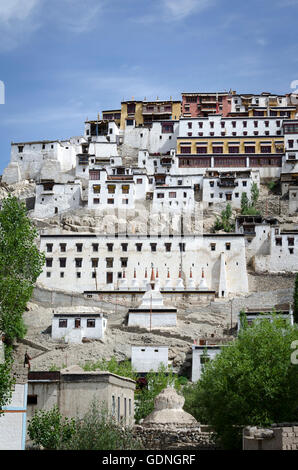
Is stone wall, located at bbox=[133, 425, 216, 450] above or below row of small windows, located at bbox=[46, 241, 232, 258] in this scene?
below

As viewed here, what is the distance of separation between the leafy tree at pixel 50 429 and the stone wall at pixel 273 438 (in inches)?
259

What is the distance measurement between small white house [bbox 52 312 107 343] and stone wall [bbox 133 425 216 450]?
1082 inches

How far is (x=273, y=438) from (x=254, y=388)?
24.6ft

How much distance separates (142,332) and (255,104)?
50.1 m

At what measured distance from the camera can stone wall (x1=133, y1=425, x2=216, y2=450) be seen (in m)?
28.5

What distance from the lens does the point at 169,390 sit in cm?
3281

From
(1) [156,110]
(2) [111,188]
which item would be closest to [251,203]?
(2) [111,188]

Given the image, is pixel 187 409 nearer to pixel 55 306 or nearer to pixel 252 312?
pixel 252 312

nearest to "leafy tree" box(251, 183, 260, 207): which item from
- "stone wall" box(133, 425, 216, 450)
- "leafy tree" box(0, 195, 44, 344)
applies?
"leafy tree" box(0, 195, 44, 344)

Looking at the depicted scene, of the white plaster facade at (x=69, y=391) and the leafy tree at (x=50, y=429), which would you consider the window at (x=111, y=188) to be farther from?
the leafy tree at (x=50, y=429)

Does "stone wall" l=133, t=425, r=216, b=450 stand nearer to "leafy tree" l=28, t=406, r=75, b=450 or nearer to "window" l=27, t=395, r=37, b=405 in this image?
"leafy tree" l=28, t=406, r=75, b=450

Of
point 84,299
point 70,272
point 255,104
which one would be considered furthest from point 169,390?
point 255,104

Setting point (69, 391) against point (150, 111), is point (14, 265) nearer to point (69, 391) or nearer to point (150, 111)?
point (69, 391)

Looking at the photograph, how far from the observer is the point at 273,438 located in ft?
72.9
